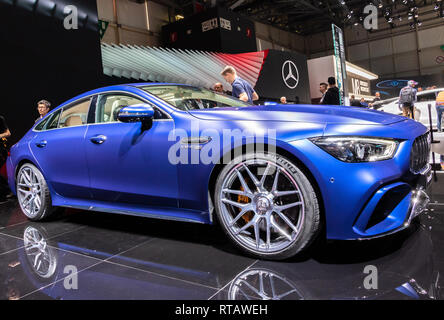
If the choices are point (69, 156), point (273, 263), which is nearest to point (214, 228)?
point (273, 263)

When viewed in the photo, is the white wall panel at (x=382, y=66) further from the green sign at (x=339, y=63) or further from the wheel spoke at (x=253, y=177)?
the wheel spoke at (x=253, y=177)

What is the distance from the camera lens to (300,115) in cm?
195

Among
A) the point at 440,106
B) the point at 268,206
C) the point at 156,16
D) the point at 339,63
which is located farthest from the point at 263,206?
the point at 156,16

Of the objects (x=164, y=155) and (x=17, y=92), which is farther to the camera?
(x=17, y=92)

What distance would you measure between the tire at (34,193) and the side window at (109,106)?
3.06 feet

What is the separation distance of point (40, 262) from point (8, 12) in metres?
4.43

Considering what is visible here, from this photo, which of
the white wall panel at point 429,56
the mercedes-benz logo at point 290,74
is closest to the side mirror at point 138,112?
the mercedes-benz logo at point 290,74

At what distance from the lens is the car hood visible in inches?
74.1

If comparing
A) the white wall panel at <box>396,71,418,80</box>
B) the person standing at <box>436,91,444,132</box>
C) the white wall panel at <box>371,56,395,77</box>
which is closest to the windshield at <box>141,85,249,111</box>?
the person standing at <box>436,91,444,132</box>

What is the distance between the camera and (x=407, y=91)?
996 centimetres

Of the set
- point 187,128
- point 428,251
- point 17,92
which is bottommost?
point 428,251

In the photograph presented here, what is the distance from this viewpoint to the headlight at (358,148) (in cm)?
173

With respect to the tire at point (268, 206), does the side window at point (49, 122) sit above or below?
above

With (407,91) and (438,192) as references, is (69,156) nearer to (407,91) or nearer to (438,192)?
(438,192)
